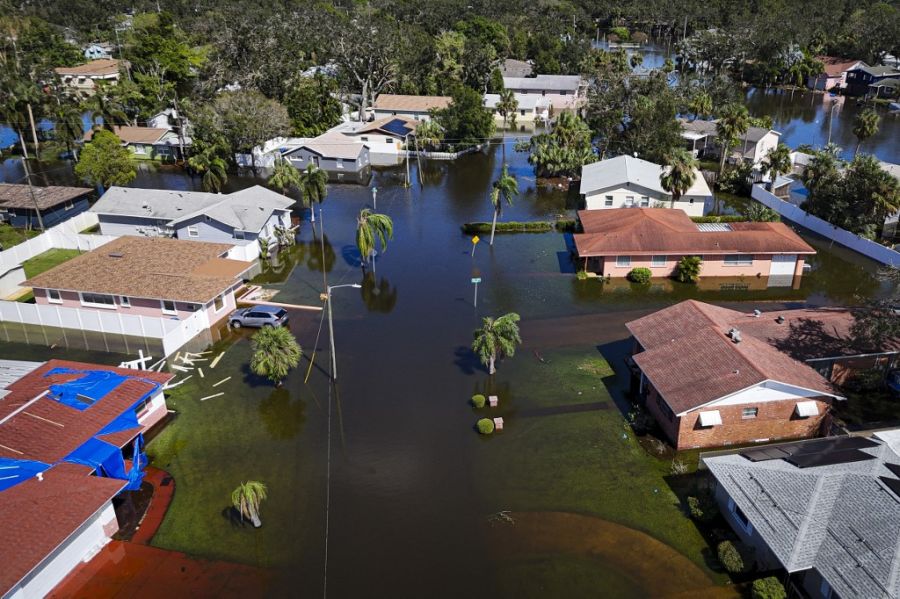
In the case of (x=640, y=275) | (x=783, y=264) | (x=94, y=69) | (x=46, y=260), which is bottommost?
(x=640, y=275)

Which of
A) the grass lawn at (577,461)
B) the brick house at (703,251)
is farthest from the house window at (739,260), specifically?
the grass lawn at (577,461)

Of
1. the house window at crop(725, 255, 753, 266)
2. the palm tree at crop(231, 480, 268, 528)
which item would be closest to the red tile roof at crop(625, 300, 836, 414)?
the house window at crop(725, 255, 753, 266)

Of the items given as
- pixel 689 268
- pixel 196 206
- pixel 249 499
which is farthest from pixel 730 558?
pixel 196 206

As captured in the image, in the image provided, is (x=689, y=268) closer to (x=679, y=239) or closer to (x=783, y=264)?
(x=679, y=239)

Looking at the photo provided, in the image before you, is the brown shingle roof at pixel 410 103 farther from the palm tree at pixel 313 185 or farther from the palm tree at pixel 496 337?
the palm tree at pixel 496 337

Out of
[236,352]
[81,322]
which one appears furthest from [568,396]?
[81,322]

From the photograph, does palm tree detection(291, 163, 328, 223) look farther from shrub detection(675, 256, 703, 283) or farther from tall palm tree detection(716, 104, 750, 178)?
tall palm tree detection(716, 104, 750, 178)
